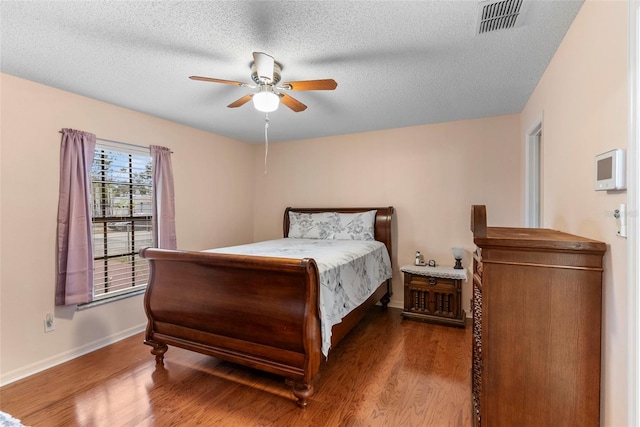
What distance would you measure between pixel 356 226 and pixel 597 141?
8.78 feet

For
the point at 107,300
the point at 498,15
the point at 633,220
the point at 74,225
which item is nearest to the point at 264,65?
the point at 498,15

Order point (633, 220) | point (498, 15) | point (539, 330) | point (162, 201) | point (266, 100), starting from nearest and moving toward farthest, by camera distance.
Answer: point (633, 220)
point (539, 330)
point (498, 15)
point (266, 100)
point (162, 201)

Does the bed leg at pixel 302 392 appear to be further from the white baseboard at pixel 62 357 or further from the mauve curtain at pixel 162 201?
the mauve curtain at pixel 162 201

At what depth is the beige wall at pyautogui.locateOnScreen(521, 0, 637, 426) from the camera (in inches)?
43.0

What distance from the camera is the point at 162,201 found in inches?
132

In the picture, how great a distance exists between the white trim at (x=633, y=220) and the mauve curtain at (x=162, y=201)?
3643 millimetres

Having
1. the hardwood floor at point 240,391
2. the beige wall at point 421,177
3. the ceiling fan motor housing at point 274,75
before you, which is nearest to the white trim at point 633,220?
the hardwood floor at point 240,391

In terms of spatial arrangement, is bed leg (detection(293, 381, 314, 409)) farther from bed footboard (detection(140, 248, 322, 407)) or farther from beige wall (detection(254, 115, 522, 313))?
beige wall (detection(254, 115, 522, 313))

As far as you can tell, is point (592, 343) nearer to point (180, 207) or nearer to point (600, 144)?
point (600, 144)

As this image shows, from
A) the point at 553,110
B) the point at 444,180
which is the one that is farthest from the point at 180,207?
the point at 553,110

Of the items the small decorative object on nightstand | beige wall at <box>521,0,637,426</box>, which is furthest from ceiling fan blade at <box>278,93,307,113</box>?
the small decorative object on nightstand

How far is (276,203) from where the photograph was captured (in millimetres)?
4801

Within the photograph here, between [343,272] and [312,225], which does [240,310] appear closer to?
[343,272]

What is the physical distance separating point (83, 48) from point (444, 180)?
11.8 ft
